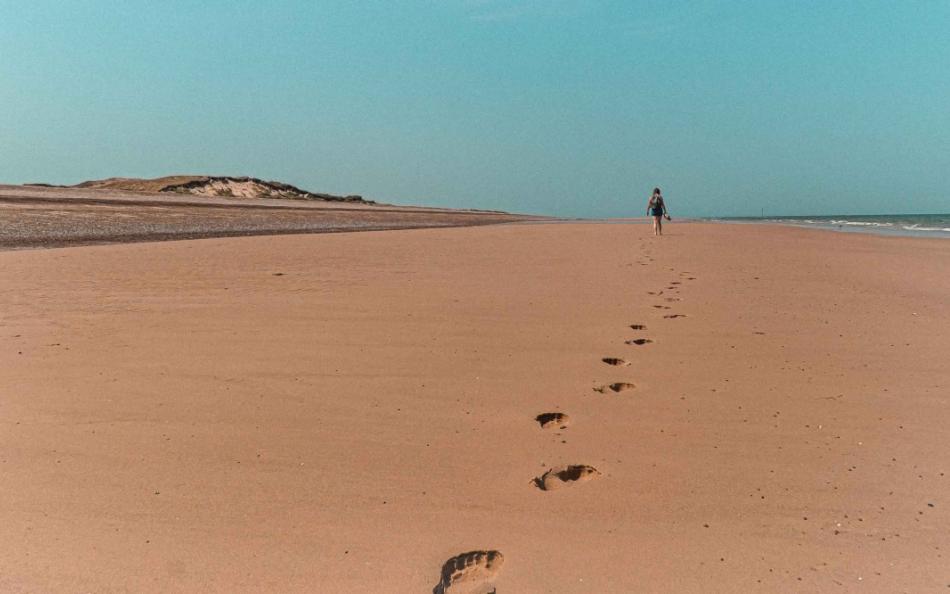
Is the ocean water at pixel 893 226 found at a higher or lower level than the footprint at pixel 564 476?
higher

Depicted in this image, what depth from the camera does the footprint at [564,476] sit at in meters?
2.56

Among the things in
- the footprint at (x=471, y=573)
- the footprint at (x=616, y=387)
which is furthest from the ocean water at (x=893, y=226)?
the footprint at (x=471, y=573)

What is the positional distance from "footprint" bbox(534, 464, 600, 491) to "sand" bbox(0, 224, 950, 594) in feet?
0.03

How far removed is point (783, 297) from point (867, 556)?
17.0ft

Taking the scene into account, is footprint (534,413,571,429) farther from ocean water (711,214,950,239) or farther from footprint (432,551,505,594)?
ocean water (711,214,950,239)

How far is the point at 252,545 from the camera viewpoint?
2.17 m

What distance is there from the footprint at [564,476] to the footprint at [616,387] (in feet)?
3.39

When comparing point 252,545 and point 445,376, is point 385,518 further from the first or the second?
point 445,376

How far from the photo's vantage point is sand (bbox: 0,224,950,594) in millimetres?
2062

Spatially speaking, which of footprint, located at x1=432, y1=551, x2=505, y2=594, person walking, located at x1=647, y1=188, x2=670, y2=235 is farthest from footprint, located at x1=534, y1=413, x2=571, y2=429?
person walking, located at x1=647, y1=188, x2=670, y2=235

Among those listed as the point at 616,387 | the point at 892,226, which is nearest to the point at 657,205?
the point at 616,387

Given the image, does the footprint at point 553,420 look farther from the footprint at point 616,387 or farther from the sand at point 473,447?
the footprint at point 616,387

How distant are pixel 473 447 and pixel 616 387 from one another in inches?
48.5

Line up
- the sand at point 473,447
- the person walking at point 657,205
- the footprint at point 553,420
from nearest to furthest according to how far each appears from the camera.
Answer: the sand at point 473,447
the footprint at point 553,420
the person walking at point 657,205
